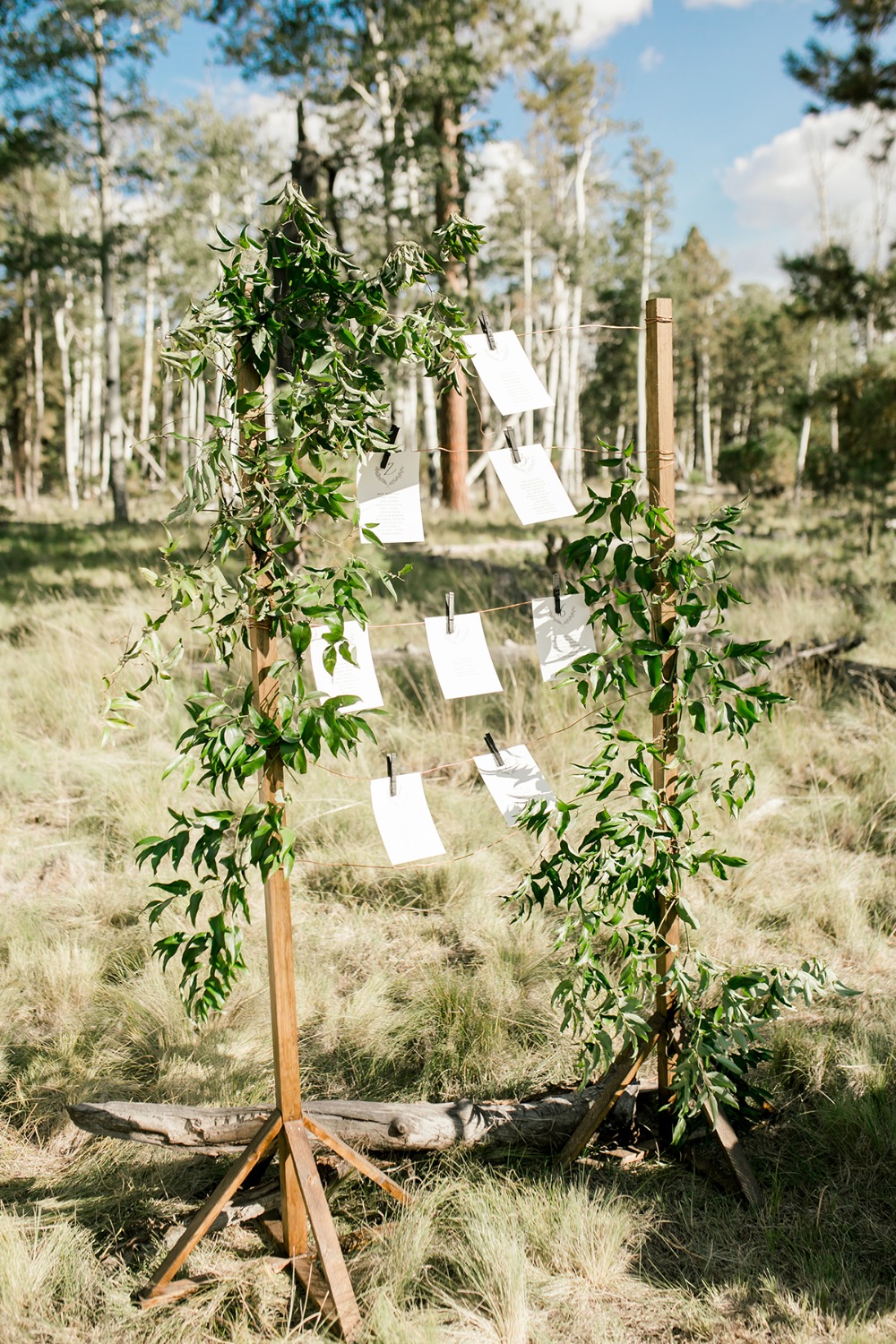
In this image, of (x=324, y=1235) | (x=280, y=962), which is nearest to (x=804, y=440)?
(x=280, y=962)

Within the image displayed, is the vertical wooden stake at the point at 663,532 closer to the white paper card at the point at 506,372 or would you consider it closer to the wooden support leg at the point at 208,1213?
the white paper card at the point at 506,372

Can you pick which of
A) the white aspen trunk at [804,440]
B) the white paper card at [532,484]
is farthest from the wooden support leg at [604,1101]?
the white aspen trunk at [804,440]

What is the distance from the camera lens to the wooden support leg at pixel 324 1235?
1.87 metres

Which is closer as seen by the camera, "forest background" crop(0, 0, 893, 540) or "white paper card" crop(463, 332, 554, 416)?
"white paper card" crop(463, 332, 554, 416)

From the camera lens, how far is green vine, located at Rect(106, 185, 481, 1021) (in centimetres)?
178

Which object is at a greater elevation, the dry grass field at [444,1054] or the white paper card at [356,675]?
the white paper card at [356,675]

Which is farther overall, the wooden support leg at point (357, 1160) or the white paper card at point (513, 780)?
the white paper card at point (513, 780)

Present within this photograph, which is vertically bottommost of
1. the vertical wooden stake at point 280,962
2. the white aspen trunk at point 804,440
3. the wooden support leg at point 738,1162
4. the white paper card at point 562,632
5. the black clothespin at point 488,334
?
the wooden support leg at point 738,1162

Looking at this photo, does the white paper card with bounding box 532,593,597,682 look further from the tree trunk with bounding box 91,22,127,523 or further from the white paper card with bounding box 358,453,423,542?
the tree trunk with bounding box 91,22,127,523

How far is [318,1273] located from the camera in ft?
6.66

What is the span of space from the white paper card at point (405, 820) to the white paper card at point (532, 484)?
0.75 metres

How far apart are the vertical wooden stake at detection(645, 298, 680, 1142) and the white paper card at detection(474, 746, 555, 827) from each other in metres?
0.32

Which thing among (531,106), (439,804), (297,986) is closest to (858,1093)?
(297,986)

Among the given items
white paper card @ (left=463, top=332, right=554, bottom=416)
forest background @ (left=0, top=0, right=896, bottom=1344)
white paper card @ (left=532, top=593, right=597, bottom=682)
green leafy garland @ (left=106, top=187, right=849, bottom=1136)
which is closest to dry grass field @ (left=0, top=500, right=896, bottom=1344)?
forest background @ (left=0, top=0, right=896, bottom=1344)
